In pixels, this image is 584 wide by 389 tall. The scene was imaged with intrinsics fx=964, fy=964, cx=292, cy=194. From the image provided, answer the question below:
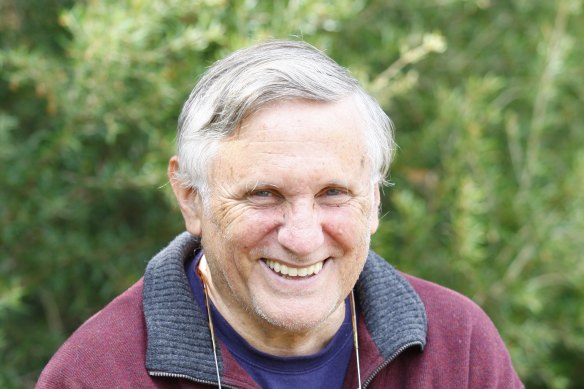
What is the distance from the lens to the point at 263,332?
8.23 feet

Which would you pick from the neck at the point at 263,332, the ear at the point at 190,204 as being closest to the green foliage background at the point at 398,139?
the ear at the point at 190,204

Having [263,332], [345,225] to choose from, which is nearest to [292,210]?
[345,225]

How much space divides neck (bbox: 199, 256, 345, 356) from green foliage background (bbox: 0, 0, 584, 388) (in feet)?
3.42

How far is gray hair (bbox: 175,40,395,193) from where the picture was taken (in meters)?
2.27

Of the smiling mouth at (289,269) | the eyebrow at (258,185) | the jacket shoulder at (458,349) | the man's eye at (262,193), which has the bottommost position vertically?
the jacket shoulder at (458,349)

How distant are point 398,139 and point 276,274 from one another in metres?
2.10

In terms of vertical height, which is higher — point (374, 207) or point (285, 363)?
point (374, 207)

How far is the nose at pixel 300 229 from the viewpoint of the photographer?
2271mm

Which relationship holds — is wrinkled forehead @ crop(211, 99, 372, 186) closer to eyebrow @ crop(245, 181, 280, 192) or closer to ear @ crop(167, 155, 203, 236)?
eyebrow @ crop(245, 181, 280, 192)

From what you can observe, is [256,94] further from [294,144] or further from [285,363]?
[285,363]

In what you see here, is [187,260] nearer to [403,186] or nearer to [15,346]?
[15,346]

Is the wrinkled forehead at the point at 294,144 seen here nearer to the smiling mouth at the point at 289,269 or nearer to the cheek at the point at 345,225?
the cheek at the point at 345,225

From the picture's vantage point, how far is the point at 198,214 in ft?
8.25

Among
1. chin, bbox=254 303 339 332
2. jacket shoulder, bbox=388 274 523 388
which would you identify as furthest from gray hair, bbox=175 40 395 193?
jacket shoulder, bbox=388 274 523 388
